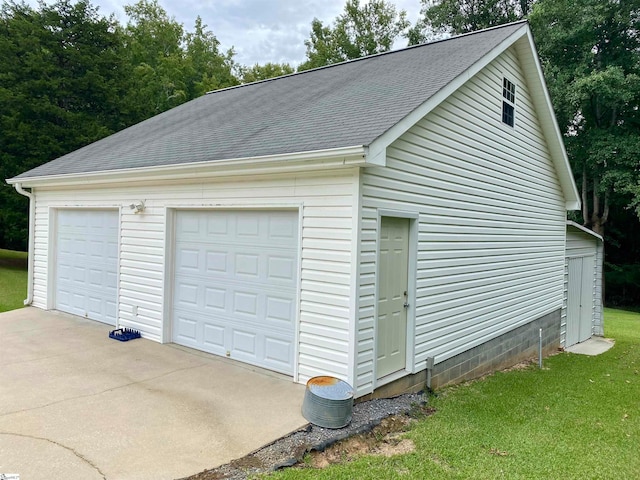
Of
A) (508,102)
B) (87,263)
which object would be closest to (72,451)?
(87,263)

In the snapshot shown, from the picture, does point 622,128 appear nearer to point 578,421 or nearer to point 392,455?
point 578,421

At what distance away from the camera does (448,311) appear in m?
6.54

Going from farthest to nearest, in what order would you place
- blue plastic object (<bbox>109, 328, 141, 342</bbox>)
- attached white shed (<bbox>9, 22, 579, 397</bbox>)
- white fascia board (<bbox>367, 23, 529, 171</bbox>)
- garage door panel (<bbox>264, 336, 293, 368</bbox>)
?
1. blue plastic object (<bbox>109, 328, 141, 342</bbox>)
2. garage door panel (<bbox>264, 336, 293, 368</bbox>)
3. attached white shed (<bbox>9, 22, 579, 397</bbox>)
4. white fascia board (<bbox>367, 23, 529, 171</bbox>)

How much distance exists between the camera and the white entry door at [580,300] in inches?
479

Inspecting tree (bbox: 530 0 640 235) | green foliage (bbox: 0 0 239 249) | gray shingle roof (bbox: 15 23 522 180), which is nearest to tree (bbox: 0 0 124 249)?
green foliage (bbox: 0 0 239 249)

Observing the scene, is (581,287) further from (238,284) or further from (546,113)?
(238,284)

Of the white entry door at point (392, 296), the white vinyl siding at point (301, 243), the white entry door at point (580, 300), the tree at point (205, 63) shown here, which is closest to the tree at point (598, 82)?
the white entry door at point (580, 300)

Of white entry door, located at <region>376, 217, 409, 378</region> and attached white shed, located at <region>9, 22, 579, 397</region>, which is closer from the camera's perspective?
attached white shed, located at <region>9, 22, 579, 397</region>

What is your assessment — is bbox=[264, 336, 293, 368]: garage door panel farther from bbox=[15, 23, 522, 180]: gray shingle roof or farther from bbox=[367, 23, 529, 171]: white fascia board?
bbox=[367, 23, 529, 171]: white fascia board

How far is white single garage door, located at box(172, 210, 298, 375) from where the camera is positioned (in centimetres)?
563

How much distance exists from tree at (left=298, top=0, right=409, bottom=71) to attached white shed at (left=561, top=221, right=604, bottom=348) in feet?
80.1

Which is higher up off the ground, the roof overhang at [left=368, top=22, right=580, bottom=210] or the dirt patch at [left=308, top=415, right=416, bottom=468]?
the roof overhang at [left=368, top=22, right=580, bottom=210]

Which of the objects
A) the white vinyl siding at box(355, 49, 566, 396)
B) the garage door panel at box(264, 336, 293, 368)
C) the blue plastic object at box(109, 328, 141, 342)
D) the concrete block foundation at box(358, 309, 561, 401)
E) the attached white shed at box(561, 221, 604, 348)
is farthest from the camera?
the attached white shed at box(561, 221, 604, 348)

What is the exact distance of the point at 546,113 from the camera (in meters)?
9.23
